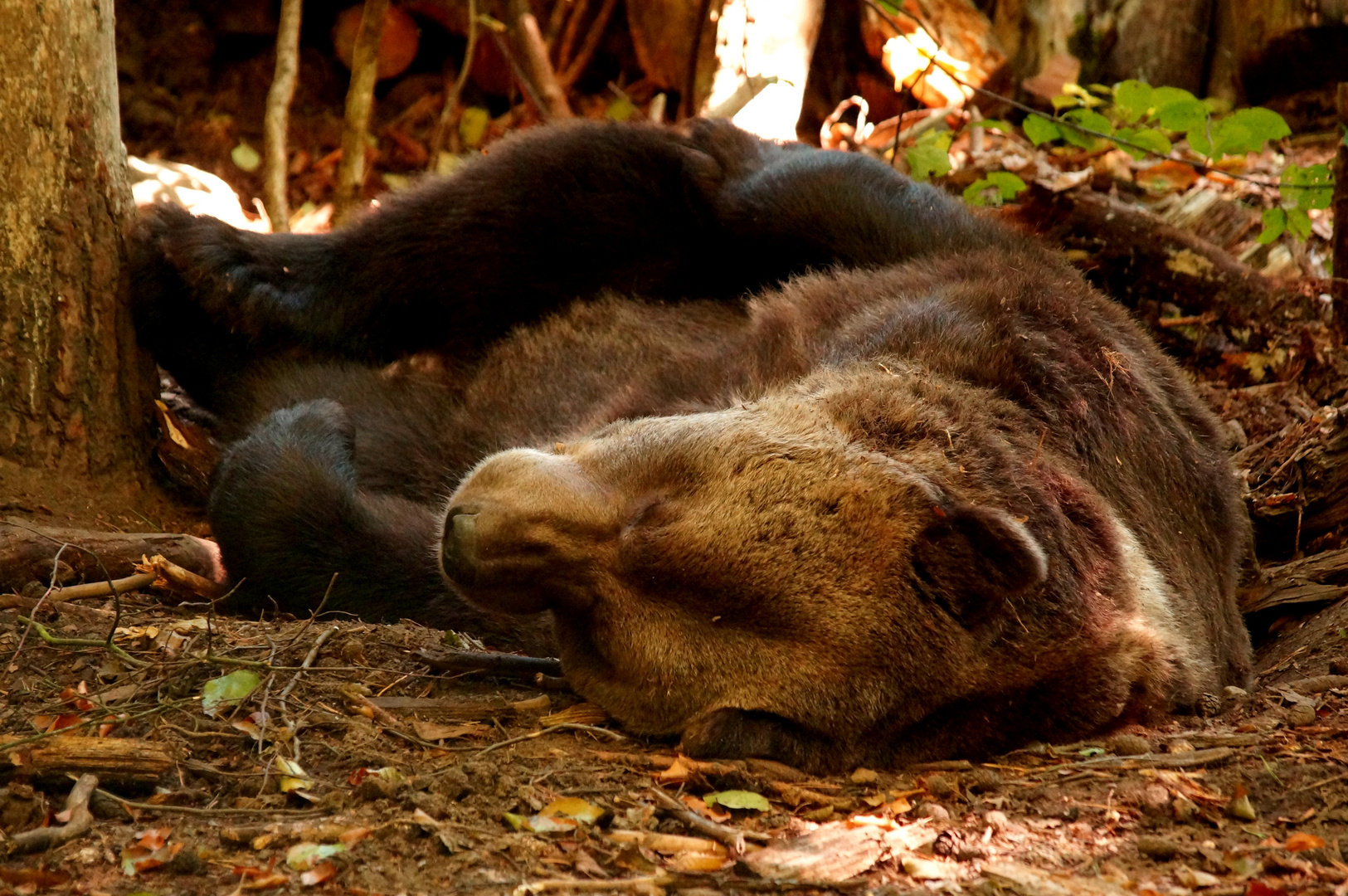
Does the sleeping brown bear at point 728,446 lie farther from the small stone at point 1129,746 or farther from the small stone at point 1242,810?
the small stone at point 1242,810

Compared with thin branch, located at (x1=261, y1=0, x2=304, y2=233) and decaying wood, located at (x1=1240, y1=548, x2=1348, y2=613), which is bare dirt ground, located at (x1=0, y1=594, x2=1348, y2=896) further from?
thin branch, located at (x1=261, y1=0, x2=304, y2=233)

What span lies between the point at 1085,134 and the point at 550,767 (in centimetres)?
583

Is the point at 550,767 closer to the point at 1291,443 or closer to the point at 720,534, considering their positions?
the point at 720,534

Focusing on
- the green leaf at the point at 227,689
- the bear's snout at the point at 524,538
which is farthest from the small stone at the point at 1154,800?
the green leaf at the point at 227,689

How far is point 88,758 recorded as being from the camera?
2482mm

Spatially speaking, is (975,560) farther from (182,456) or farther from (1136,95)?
(1136,95)

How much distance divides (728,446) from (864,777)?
2.97ft

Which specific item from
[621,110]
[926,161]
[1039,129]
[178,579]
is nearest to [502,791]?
[178,579]

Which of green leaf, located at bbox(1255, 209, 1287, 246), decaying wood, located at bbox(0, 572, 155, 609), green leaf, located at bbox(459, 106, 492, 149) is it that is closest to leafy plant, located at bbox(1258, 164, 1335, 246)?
green leaf, located at bbox(1255, 209, 1287, 246)

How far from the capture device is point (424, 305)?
509 centimetres

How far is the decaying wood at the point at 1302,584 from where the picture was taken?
14.5 ft

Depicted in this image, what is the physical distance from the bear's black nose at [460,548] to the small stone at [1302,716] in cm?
216

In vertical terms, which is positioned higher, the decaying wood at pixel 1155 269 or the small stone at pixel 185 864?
the decaying wood at pixel 1155 269

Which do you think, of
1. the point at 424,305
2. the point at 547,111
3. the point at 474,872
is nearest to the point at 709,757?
the point at 474,872
